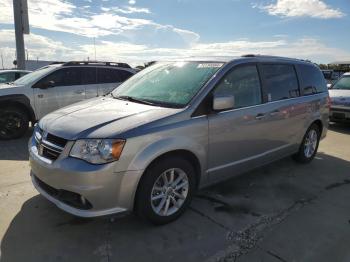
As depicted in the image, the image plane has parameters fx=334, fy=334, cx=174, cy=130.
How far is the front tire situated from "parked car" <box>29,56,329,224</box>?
0.03 ft

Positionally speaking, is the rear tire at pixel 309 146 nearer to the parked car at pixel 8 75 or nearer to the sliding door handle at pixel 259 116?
the sliding door handle at pixel 259 116

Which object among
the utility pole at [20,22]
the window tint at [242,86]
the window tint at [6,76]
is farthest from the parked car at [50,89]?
the utility pole at [20,22]

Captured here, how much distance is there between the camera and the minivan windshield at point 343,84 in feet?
35.4

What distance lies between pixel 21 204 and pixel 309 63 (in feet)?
17.1

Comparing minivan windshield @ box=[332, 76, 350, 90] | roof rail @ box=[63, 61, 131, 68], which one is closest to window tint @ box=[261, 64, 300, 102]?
roof rail @ box=[63, 61, 131, 68]

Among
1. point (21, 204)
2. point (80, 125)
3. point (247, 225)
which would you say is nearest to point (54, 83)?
point (21, 204)

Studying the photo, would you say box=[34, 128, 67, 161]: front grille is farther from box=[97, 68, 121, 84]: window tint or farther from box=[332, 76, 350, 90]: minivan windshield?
box=[332, 76, 350, 90]: minivan windshield

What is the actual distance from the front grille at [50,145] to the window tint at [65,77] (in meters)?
4.82

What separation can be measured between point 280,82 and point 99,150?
321 cm

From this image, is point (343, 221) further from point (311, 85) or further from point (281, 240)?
point (311, 85)

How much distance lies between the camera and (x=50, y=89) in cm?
795

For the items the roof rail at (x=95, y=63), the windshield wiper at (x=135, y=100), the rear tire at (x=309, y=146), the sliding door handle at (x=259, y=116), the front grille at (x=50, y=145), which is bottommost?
the rear tire at (x=309, y=146)

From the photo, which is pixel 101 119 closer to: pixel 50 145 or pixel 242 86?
pixel 50 145

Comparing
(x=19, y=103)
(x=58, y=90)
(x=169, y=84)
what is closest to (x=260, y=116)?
(x=169, y=84)
